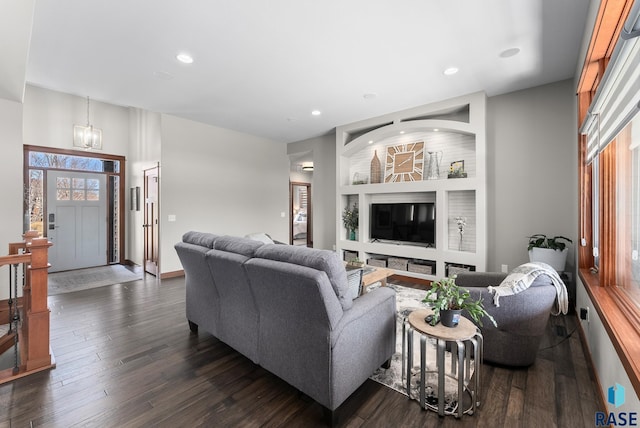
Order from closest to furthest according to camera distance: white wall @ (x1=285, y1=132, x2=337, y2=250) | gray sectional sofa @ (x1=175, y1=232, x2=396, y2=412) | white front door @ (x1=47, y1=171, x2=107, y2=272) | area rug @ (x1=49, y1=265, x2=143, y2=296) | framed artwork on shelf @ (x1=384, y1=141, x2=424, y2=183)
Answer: gray sectional sofa @ (x1=175, y1=232, x2=396, y2=412), area rug @ (x1=49, y1=265, x2=143, y2=296), framed artwork on shelf @ (x1=384, y1=141, x2=424, y2=183), white front door @ (x1=47, y1=171, x2=107, y2=272), white wall @ (x1=285, y1=132, x2=337, y2=250)

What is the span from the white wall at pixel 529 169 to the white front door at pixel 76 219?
7.64m

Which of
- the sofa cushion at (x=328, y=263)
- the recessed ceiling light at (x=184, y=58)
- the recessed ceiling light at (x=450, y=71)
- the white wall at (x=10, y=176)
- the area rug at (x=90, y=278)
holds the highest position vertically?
the recessed ceiling light at (x=450, y=71)

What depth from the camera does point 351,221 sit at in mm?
5602

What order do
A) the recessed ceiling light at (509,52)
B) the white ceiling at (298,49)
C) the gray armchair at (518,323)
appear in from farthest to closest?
the recessed ceiling light at (509,52) → the white ceiling at (298,49) → the gray armchair at (518,323)

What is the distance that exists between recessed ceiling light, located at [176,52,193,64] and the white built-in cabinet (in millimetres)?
3059

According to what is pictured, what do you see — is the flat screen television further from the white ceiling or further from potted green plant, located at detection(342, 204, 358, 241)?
the white ceiling

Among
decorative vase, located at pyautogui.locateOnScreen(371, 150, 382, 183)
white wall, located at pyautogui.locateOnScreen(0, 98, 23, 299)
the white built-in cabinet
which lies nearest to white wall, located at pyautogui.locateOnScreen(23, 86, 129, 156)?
white wall, located at pyautogui.locateOnScreen(0, 98, 23, 299)

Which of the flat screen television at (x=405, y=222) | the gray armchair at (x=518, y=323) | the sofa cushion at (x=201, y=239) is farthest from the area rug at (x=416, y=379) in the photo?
the flat screen television at (x=405, y=222)

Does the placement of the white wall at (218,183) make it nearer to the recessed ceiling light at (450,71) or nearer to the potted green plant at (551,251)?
the recessed ceiling light at (450,71)

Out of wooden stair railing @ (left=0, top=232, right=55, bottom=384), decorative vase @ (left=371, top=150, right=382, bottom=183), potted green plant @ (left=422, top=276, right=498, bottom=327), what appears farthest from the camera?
decorative vase @ (left=371, top=150, right=382, bottom=183)

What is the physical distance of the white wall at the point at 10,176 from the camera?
3385 mm

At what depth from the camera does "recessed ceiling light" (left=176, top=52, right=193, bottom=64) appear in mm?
2960

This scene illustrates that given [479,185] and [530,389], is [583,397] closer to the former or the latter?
[530,389]

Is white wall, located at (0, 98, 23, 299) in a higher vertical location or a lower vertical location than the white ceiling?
lower
